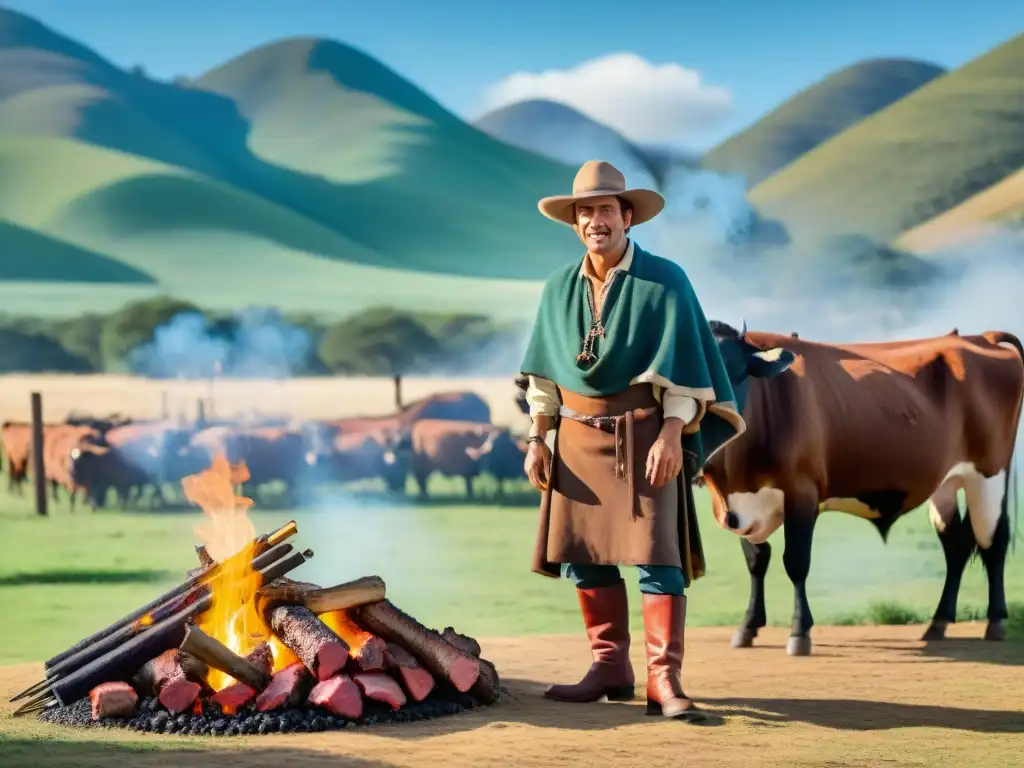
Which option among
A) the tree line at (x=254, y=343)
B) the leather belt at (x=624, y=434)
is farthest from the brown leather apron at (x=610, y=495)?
the tree line at (x=254, y=343)

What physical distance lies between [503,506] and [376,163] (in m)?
58.0

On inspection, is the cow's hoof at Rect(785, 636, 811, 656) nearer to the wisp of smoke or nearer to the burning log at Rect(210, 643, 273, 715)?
the burning log at Rect(210, 643, 273, 715)

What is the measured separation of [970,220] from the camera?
135 ft

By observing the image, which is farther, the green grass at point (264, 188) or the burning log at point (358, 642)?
the green grass at point (264, 188)

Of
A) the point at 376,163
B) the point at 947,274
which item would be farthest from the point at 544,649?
the point at 376,163

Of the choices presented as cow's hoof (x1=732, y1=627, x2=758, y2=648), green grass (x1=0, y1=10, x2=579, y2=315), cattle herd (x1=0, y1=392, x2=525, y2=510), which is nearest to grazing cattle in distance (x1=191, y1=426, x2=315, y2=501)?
cattle herd (x1=0, y1=392, x2=525, y2=510)

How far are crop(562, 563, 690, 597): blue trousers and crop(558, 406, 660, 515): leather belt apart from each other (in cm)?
25

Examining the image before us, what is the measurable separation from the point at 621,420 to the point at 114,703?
222cm

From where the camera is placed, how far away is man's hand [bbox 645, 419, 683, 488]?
6.07 m

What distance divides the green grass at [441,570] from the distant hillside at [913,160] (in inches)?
1153

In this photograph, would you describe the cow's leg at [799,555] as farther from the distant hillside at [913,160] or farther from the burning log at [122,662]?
the distant hillside at [913,160]

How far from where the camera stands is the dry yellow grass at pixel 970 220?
3884 centimetres

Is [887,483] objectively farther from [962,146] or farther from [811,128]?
[811,128]

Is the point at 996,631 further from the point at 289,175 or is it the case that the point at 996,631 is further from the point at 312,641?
the point at 289,175
